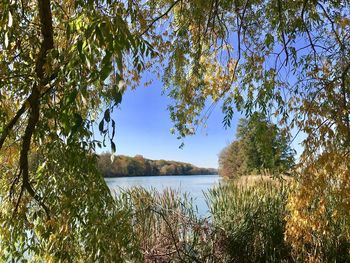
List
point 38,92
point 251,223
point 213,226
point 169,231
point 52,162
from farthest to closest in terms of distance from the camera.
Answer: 1. point 251,223
2. point 213,226
3. point 169,231
4. point 52,162
5. point 38,92

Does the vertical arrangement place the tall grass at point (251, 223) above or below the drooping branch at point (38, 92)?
below

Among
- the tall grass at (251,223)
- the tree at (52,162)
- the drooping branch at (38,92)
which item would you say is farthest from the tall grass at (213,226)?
the drooping branch at (38,92)

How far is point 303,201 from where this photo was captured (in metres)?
3.35

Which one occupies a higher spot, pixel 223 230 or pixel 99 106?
pixel 99 106

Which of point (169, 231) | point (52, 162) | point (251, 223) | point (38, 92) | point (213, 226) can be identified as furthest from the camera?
point (251, 223)

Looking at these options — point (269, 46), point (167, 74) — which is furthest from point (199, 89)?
point (269, 46)

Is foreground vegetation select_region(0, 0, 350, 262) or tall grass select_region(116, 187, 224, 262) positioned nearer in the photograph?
foreground vegetation select_region(0, 0, 350, 262)

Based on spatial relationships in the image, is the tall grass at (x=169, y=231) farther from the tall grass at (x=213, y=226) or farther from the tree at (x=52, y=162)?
the tree at (x=52, y=162)

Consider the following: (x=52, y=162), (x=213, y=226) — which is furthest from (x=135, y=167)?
(x=52, y=162)

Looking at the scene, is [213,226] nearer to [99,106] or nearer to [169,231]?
[169,231]

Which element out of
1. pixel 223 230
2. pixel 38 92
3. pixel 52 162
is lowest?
pixel 223 230

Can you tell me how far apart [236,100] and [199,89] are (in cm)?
97

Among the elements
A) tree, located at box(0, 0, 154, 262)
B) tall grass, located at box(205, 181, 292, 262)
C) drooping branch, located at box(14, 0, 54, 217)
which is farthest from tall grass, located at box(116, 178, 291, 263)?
drooping branch, located at box(14, 0, 54, 217)

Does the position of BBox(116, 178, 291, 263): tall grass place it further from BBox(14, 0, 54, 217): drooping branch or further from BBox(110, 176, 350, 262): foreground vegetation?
BBox(14, 0, 54, 217): drooping branch
